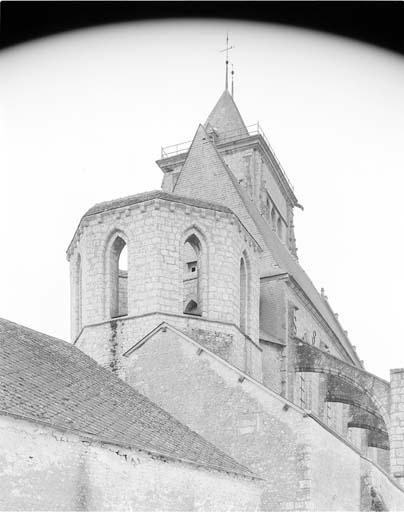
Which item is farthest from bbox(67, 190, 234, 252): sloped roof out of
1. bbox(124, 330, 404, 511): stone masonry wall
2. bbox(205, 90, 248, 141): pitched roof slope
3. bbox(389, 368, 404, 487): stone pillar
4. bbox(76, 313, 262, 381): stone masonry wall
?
bbox(205, 90, 248, 141): pitched roof slope

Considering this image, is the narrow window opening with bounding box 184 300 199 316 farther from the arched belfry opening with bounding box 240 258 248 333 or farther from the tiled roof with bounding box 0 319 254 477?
the tiled roof with bounding box 0 319 254 477

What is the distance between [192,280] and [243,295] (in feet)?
5.72

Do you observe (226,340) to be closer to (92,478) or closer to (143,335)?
(143,335)

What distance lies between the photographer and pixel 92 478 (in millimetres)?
12281

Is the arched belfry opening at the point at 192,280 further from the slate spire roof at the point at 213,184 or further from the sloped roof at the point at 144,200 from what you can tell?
the slate spire roof at the point at 213,184

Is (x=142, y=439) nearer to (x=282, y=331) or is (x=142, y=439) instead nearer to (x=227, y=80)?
(x=282, y=331)

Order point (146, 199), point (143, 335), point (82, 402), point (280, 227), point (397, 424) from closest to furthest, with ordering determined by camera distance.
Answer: point (82, 402), point (143, 335), point (146, 199), point (397, 424), point (280, 227)

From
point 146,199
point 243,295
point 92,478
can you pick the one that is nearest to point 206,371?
point 243,295

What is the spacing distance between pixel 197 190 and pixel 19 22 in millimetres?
14633

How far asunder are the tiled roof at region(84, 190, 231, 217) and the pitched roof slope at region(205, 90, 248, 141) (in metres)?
17.3

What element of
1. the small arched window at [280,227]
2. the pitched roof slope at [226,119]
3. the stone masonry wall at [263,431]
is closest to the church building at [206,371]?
the stone masonry wall at [263,431]

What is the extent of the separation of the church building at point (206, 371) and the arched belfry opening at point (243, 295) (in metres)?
0.03

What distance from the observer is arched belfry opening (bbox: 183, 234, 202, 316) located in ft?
63.3

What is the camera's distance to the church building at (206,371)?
13.8 meters
